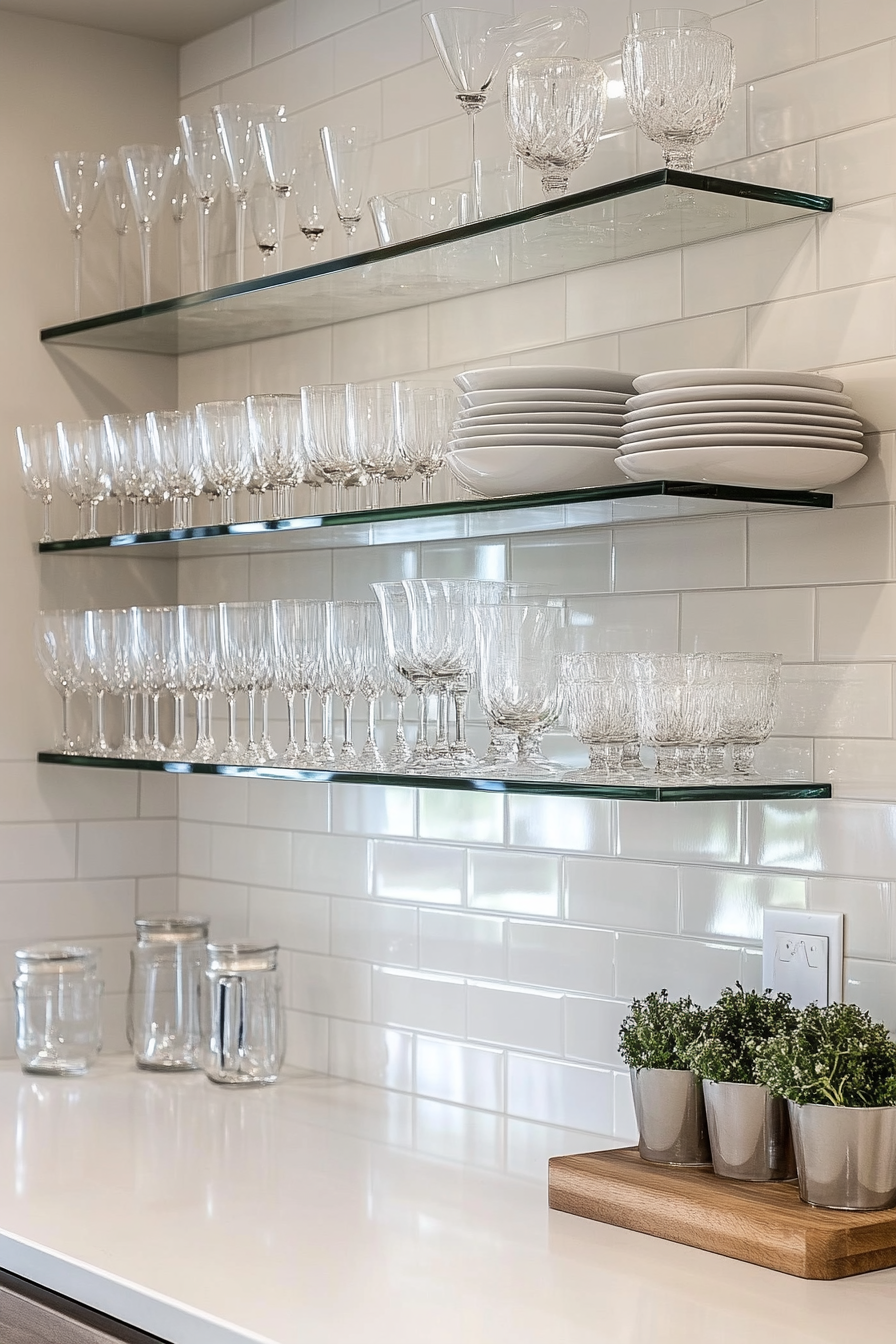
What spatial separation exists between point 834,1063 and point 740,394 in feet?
2.28

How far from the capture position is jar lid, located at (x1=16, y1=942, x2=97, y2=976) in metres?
2.66

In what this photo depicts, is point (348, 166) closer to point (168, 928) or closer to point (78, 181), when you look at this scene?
point (78, 181)

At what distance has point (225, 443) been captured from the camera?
2.39 metres

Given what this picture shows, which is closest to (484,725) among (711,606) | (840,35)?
(711,606)

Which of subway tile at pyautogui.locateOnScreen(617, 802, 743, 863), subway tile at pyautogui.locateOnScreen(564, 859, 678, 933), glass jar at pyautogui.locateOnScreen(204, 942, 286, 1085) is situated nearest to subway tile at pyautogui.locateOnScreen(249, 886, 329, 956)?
glass jar at pyautogui.locateOnScreen(204, 942, 286, 1085)

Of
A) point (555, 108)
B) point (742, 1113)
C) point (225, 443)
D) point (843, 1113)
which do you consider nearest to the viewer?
point (843, 1113)

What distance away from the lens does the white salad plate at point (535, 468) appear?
1.93 meters

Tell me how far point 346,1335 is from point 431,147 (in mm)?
1667

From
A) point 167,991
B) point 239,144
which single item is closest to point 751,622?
point 239,144

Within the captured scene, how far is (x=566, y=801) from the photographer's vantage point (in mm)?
2275

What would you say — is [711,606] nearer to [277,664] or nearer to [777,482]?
[777,482]

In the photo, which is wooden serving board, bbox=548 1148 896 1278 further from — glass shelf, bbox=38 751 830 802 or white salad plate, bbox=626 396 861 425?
white salad plate, bbox=626 396 861 425

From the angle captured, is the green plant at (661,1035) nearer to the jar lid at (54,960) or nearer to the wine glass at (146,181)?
the jar lid at (54,960)

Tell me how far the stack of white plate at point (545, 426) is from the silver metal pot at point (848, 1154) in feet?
2.44
